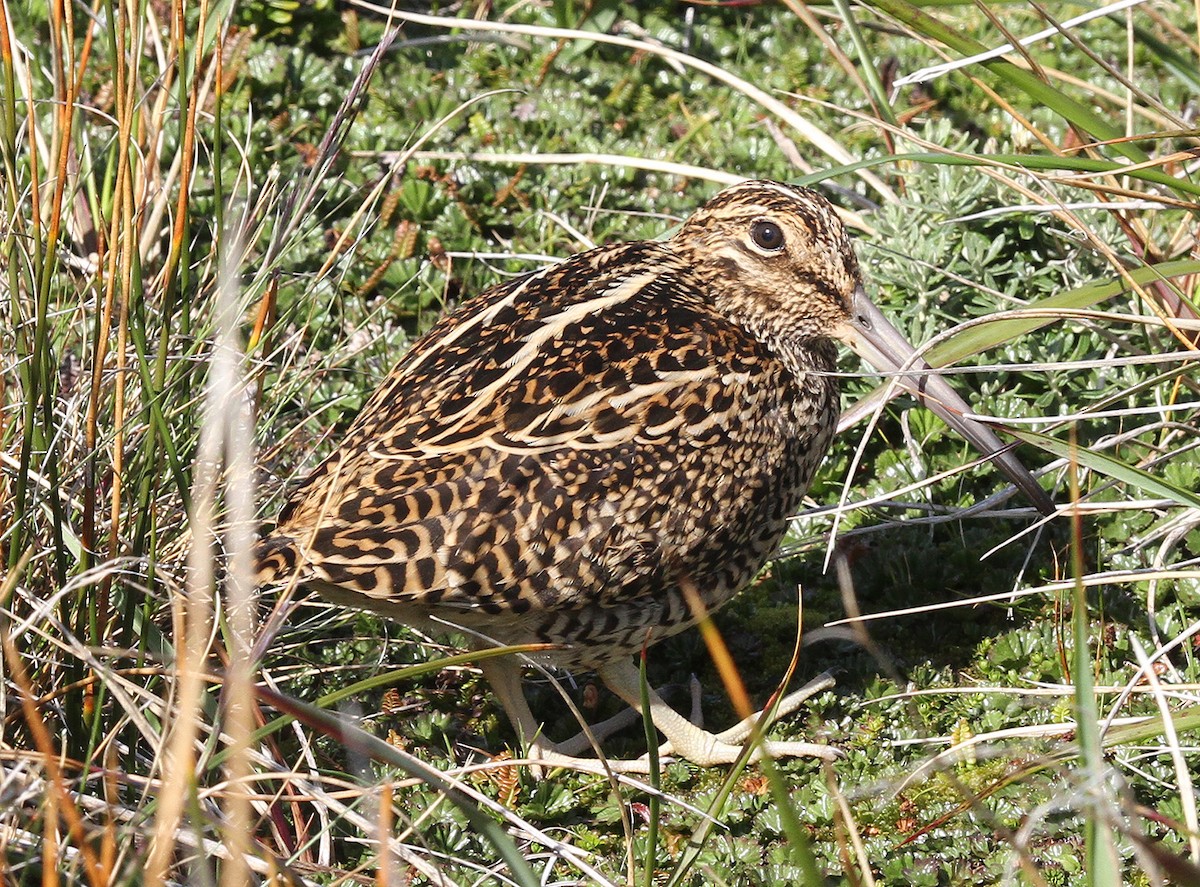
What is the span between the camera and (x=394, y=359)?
4.96 metres

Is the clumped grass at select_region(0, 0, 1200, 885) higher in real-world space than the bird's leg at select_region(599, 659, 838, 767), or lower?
higher

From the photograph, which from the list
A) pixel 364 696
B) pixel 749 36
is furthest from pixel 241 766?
pixel 749 36

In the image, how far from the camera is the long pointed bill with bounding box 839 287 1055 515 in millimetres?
4012

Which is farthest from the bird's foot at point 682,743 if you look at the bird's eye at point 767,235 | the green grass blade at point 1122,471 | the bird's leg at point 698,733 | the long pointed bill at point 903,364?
the bird's eye at point 767,235

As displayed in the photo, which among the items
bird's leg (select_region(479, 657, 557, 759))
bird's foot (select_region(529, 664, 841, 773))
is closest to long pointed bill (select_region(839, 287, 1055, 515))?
bird's foot (select_region(529, 664, 841, 773))

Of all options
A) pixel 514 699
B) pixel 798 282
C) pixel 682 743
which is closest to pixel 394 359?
pixel 514 699

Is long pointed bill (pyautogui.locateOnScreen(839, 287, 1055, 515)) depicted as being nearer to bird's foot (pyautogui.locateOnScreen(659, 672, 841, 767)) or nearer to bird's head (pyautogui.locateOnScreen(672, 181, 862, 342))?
bird's head (pyautogui.locateOnScreen(672, 181, 862, 342))

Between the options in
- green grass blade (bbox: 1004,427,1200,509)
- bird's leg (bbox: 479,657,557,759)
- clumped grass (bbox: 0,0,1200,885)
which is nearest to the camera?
clumped grass (bbox: 0,0,1200,885)

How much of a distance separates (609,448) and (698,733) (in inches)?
37.0

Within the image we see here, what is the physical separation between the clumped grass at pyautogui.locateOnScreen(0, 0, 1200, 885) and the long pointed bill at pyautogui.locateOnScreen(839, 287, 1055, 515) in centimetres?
17

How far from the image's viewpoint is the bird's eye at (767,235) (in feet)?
13.0

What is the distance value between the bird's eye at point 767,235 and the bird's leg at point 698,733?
1169 millimetres

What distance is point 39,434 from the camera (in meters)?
3.38

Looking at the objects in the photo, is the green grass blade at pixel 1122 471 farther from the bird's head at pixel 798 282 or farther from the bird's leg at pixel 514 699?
the bird's leg at pixel 514 699
